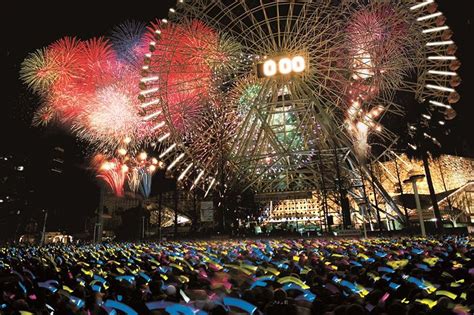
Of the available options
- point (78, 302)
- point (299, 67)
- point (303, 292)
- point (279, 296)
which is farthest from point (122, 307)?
point (299, 67)

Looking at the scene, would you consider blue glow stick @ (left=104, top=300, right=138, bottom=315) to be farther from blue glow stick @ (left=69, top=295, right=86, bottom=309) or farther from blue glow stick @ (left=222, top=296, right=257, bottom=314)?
blue glow stick @ (left=222, top=296, right=257, bottom=314)

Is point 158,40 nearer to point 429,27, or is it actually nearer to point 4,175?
point 429,27

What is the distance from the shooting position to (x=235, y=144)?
36750 millimetres

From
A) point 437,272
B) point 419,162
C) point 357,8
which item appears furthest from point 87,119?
point 419,162

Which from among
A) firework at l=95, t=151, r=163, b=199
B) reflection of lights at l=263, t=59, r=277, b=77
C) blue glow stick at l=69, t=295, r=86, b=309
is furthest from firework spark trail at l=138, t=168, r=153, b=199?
blue glow stick at l=69, t=295, r=86, b=309

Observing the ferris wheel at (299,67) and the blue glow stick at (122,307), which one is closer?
the blue glow stick at (122,307)

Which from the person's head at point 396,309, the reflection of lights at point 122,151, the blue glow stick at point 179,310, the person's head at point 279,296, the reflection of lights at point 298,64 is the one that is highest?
the reflection of lights at point 298,64

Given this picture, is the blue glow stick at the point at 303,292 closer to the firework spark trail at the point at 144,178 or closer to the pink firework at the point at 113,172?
the pink firework at the point at 113,172

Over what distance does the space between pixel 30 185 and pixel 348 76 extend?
4303 centimetres

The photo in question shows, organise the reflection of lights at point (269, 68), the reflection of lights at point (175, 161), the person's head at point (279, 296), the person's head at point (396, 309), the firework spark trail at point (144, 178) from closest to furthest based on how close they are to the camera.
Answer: the person's head at point (396, 309), the person's head at point (279, 296), the reflection of lights at point (269, 68), the reflection of lights at point (175, 161), the firework spark trail at point (144, 178)

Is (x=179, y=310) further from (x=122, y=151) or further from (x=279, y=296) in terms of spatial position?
(x=122, y=151)

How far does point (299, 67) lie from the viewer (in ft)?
78.4

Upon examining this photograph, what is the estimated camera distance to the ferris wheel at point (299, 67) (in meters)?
23.9

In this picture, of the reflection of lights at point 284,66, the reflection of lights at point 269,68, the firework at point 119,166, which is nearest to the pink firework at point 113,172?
the firework at point 119,166
